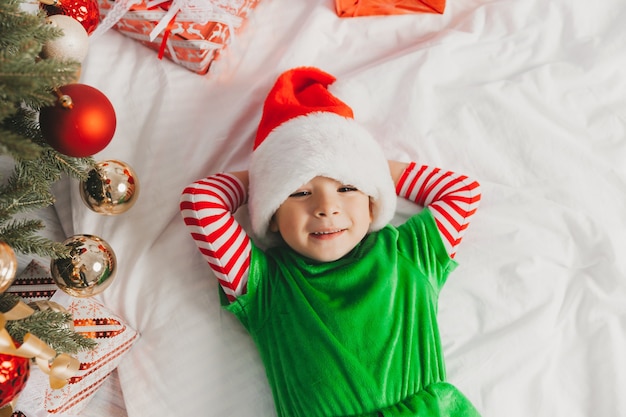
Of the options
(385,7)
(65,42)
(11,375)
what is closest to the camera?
(11,375)

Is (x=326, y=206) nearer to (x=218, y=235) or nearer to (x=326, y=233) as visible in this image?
(x=326, y=233)

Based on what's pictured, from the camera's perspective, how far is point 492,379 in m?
1.08

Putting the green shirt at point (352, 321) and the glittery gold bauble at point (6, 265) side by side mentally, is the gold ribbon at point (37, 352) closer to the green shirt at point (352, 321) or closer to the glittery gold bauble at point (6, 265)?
the glittery gold bauble at point (6, 265)

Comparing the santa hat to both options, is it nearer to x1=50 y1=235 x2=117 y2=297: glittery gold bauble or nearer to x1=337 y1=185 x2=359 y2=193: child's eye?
x1=337 y1=185 x2=359 y2=193: child's eye

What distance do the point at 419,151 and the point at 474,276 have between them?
11.5 inches

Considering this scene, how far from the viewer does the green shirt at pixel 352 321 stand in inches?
38.3

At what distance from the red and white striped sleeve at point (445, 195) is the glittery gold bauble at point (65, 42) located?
0.65 m

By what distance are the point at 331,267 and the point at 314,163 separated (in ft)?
0.71

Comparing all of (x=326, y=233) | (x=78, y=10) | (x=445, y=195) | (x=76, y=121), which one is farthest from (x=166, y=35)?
(x=445, y=195)

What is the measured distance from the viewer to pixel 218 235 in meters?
1.02

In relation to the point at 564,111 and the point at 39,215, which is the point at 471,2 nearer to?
the point at 564,111

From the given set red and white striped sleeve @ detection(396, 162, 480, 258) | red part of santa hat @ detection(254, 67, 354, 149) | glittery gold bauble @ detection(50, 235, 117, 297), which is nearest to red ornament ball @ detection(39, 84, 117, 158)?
glittery gold bauble @ detection(50, 235, 117, 297)

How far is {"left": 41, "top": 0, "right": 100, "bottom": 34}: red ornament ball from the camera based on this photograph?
971 millimetres

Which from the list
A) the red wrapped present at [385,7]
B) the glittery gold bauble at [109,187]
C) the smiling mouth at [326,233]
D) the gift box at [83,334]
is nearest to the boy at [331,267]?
the smiling mouth at [326,233]
